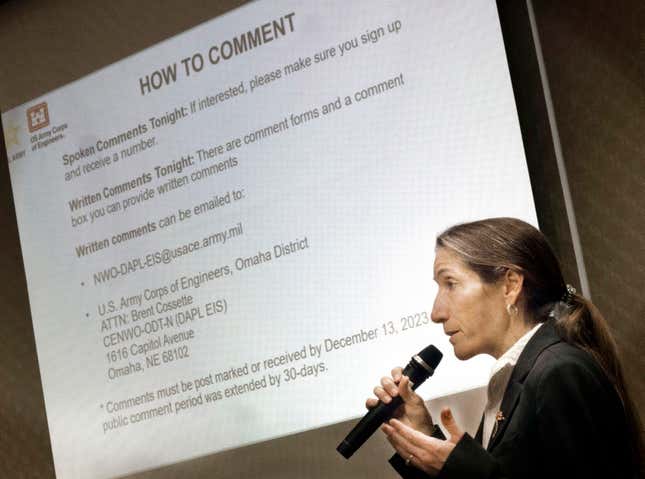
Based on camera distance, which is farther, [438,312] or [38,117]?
[38,117]

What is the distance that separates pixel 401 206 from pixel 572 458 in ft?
2.44

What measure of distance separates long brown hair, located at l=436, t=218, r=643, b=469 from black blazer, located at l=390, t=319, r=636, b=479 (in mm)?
27

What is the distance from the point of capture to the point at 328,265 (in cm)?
242

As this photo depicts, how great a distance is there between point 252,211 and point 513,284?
2.69 ft

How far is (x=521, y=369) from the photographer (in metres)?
2.00

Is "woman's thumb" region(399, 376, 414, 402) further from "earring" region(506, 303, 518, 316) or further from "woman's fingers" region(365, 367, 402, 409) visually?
"earring" region(506, 303, 518, 316)

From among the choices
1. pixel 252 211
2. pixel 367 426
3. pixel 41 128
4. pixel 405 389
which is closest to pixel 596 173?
pixel 405 389

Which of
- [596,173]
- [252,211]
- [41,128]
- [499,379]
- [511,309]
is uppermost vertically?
[41,128]

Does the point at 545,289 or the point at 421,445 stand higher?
the point at 545,289

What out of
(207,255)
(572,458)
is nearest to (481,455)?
(572,458)

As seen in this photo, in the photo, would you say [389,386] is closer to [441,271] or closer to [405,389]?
[405,389]

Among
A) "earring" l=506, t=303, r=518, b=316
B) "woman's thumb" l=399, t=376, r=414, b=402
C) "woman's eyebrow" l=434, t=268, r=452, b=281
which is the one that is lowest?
"woman's thumb" l=399, t=376, r=414, b=402

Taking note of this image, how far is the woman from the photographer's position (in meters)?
1.91

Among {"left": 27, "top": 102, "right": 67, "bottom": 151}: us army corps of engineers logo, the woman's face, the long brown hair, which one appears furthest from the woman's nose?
{"left": 27, "top": 102, "right": 67, "bottom": 151}: us army corps of engineers logo
